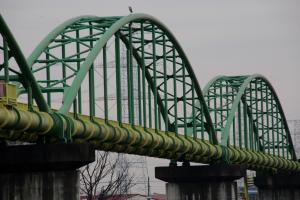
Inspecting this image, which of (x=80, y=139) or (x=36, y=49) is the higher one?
(x=36, y=49)

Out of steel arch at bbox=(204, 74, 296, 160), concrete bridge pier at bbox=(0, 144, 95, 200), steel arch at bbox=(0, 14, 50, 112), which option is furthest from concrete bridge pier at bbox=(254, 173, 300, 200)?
steel arch at bbox=(0, 14, 50, 112)

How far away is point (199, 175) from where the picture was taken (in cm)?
8831

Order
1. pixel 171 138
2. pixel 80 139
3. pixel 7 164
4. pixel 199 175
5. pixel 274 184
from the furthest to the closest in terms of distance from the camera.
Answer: pixel 274 184
pixel 199 175
pixel 171 138
pixel 80 139
pixel 7 164

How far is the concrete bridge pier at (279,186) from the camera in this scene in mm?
123375

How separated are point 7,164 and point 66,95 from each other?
19.4 feet

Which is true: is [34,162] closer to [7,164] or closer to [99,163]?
[7,164]

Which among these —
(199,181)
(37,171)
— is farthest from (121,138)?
(199,181)

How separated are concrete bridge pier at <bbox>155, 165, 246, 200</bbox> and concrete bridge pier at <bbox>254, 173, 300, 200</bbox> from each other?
111 feet

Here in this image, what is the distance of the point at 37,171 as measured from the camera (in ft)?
170

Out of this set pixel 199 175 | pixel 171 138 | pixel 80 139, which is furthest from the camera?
pixel 199 175

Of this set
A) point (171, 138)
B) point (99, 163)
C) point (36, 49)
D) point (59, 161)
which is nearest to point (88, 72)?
point (36, 49)

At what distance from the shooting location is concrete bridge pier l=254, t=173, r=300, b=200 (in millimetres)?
123375

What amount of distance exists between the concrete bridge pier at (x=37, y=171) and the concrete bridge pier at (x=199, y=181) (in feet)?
116

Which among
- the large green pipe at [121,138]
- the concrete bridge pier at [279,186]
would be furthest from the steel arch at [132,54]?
the concrete bridge pier at [279,186]
